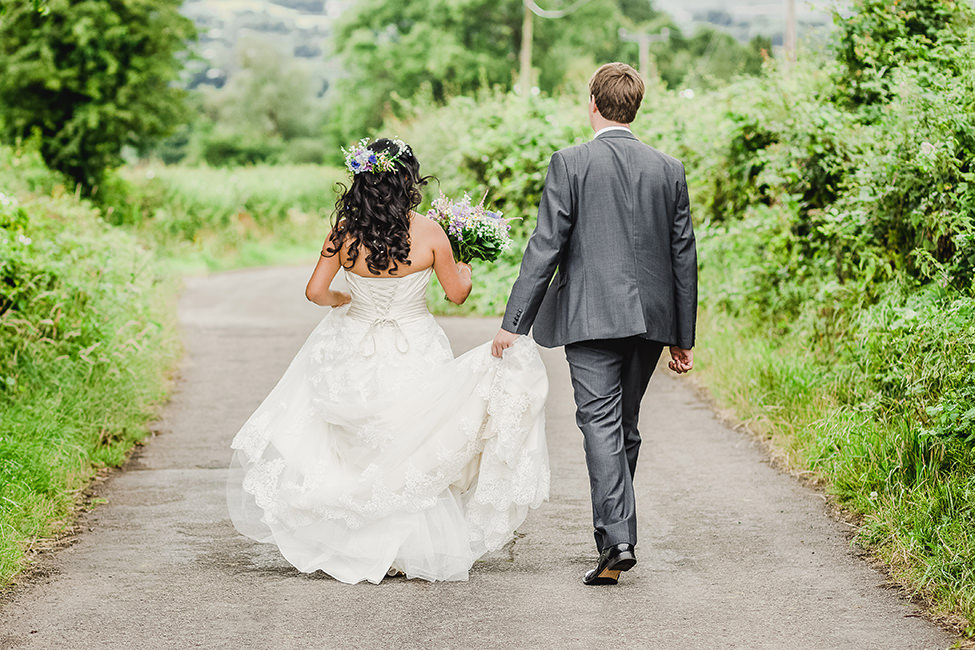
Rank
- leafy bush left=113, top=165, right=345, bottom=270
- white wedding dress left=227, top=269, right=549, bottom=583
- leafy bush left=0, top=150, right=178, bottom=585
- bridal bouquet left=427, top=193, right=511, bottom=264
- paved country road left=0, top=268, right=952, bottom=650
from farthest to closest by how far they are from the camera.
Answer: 1. leafy bush left=113, top=165, right=345, bottom=270
2. leafy bush left=0, top=150, right=178, bottom=585
3. bridal bouquet left=427, top=193, right=511, bottom=264
4. white wedding dress left=227, top=269, right=549, bottom=583
5. paved country road left=0, top=268, right=952, bottom=650

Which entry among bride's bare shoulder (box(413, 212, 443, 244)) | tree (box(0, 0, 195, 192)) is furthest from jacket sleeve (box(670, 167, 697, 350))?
tree (box(0, 0, 195, 192))

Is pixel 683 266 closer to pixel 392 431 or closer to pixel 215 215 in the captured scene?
pixel 392 431

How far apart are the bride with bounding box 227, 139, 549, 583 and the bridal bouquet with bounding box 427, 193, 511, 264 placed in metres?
0.21

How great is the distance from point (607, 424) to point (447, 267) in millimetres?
1037

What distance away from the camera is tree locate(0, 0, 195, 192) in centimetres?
2339

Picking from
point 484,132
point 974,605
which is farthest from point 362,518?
point 484,132

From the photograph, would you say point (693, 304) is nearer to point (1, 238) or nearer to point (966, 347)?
point (966, 347)

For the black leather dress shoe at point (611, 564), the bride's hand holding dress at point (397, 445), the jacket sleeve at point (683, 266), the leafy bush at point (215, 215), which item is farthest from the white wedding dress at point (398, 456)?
the leafy bush at point (215, 215)

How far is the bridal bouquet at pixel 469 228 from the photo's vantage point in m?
5.69

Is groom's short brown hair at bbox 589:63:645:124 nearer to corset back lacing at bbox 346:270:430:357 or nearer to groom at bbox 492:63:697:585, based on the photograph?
groom at bbox 492:63:697:585

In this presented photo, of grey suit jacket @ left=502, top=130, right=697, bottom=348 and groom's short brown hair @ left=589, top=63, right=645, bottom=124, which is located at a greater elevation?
groom's short brown hair @ left=589, top=63, right=645, bottom=124

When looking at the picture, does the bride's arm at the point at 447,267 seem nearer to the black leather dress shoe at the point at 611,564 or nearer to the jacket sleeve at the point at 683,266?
the jacket sleeve at the point at 683,266

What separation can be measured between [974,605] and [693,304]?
5.46 feet

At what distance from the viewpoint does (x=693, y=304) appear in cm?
527
